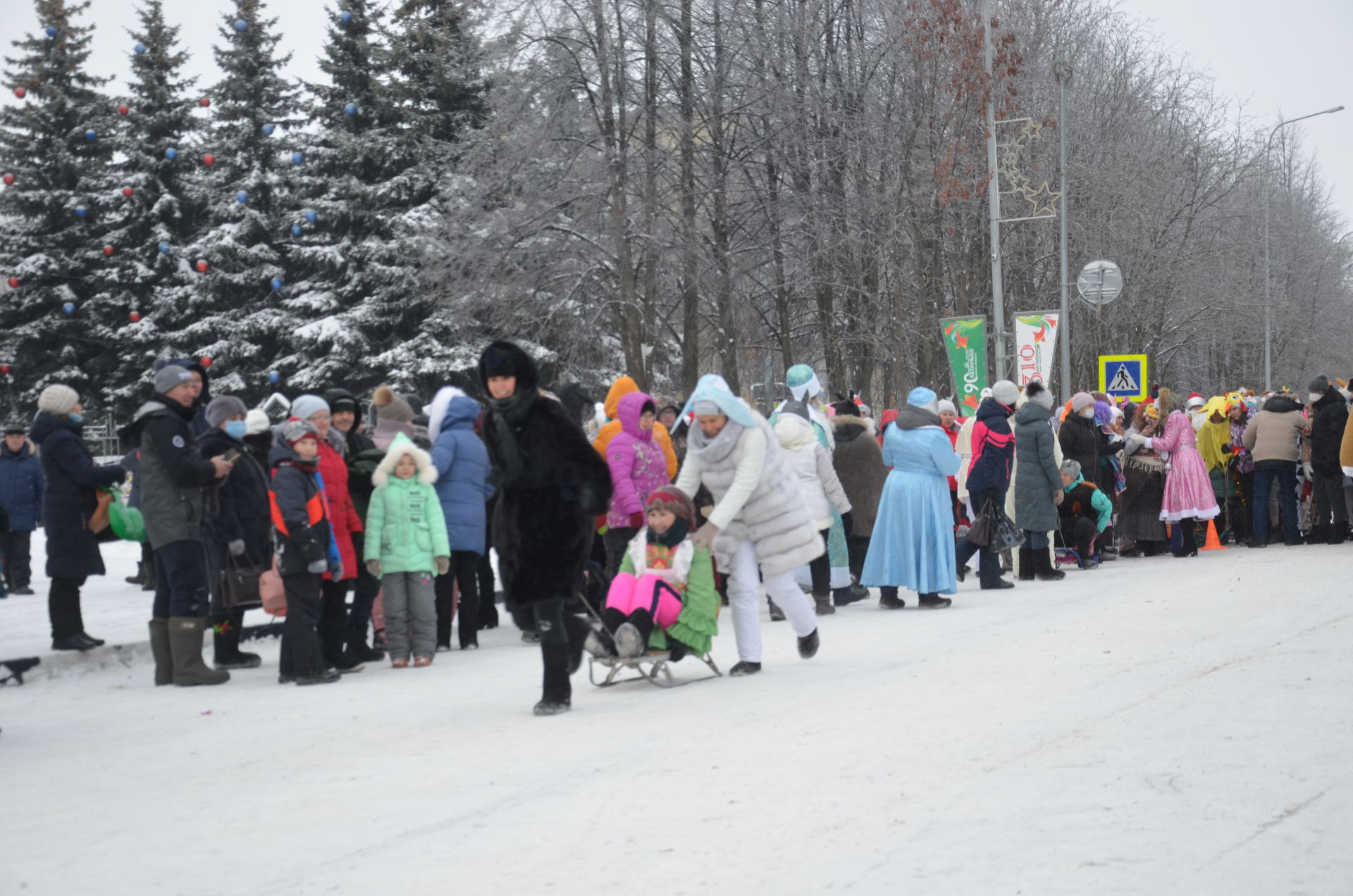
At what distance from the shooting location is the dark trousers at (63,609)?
1170 cm

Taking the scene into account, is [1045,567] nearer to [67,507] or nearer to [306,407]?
[306,407]

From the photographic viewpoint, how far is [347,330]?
3803 centimetres

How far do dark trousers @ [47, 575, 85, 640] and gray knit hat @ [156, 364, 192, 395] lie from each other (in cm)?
235

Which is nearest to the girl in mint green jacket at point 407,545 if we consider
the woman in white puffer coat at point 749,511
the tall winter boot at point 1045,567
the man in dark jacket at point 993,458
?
the woman in white puffer coat at point 749,511

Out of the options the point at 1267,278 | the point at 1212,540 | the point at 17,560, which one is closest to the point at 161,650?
the point at 17,560

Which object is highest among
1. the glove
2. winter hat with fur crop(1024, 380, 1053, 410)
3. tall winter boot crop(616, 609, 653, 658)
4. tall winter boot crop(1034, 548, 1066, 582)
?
winter hat with fur crop(1024, 380, 1053, 410)

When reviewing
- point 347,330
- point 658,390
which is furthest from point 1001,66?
point 347,330

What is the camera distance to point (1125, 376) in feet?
86.4

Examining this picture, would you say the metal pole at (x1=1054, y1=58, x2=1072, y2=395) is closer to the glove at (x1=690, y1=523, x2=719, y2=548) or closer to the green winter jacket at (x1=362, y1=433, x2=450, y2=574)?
the green winter jacket at (x1=362, y1=433, x2=450, y2=574)

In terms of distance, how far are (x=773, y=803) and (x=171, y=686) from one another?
19.1ft

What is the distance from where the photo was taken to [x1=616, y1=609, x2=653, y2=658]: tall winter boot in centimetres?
909

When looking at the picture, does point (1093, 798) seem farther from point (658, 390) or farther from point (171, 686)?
point (658, 390)

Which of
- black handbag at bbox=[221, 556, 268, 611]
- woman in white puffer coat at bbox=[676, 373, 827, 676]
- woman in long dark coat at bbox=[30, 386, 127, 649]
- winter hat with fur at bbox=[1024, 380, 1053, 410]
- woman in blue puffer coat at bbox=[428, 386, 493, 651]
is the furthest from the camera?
winter hat with fur at bbox=[1024, 380, 1053, 410]

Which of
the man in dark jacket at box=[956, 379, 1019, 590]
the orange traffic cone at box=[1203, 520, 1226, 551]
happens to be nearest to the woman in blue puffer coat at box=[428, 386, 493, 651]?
the man in dark jacket at box=[956, 379, 1019, 590]
